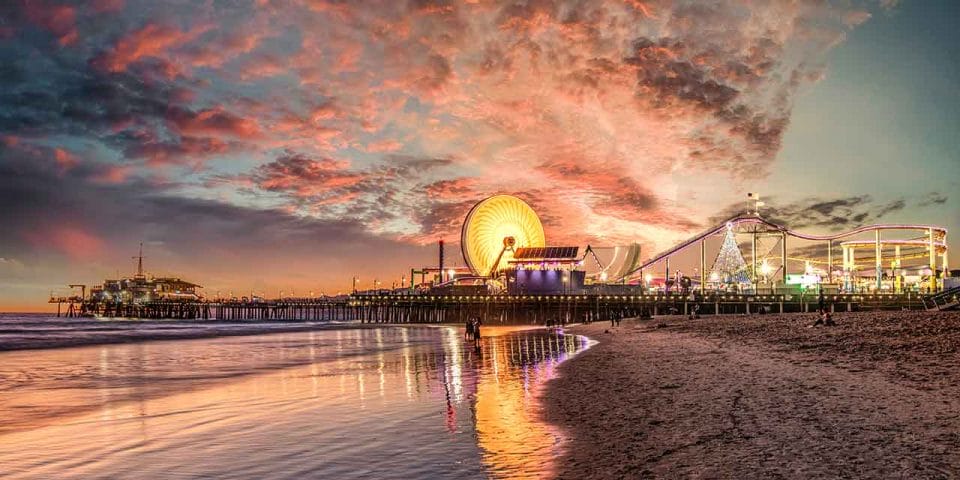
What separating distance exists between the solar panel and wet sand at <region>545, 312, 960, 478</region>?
9487 cm

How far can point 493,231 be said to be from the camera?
5261 inches

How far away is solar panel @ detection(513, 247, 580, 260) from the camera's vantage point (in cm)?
11738

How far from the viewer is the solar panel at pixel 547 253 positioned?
385 feet

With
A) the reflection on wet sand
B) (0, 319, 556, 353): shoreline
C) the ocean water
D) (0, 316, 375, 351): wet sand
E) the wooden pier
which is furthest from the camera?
the wooden pier

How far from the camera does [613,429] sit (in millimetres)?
10547

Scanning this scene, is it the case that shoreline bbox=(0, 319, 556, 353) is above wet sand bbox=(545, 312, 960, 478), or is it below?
below

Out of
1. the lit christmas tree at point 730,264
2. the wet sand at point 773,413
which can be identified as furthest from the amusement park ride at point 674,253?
the wet sand at point 773,413

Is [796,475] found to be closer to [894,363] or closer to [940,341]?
[894,363]

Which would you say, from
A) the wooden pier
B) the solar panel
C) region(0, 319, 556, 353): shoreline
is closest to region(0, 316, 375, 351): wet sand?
region(0, 319, 556, 353): shoreline

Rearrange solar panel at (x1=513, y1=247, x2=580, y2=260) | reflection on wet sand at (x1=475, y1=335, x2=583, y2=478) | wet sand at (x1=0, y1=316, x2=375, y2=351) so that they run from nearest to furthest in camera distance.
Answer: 1. reflection on wet sand at (x1=475, y1=335, x2=583, y2=478)
2. wet sand at (x1=0, y1=316, x2=375, y2=351)
3. solar panel at (x1=513, y1=247, x2=580, y2=260)

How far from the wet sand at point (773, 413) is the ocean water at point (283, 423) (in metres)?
0.96

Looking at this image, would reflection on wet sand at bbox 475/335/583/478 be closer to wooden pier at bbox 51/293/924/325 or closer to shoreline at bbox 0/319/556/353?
shoreline at bbox 0/319/556/353

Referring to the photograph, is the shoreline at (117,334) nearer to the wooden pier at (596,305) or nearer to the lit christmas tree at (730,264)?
the wooden pier at (596,305)

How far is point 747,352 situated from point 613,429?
14.7 metres
